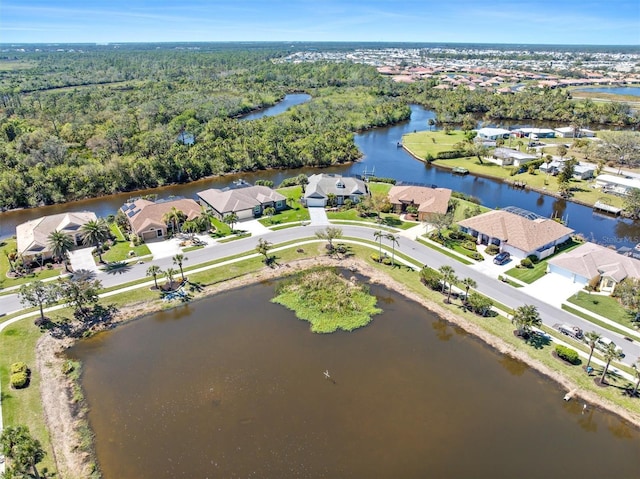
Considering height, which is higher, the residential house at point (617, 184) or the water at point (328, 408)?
the residential house at point (617, 184)

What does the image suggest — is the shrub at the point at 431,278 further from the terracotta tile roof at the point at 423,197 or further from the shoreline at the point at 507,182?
the shoreline at the point at 507,182

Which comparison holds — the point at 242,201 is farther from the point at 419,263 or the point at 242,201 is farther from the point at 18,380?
the point at 18,380

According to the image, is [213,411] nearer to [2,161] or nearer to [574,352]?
[574,352]

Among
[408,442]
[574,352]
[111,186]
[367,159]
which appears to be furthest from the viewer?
[367,159]

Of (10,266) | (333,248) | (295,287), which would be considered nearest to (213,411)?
(295,287)

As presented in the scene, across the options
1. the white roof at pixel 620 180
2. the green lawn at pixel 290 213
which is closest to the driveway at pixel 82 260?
the green lawn at pixel 290 213

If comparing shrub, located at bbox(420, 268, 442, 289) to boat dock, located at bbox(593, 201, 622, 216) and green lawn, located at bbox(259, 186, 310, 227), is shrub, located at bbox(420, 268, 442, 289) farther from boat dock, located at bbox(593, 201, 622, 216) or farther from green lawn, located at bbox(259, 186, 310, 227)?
boat dock, located at bbox(593, 201, 622, 216)
